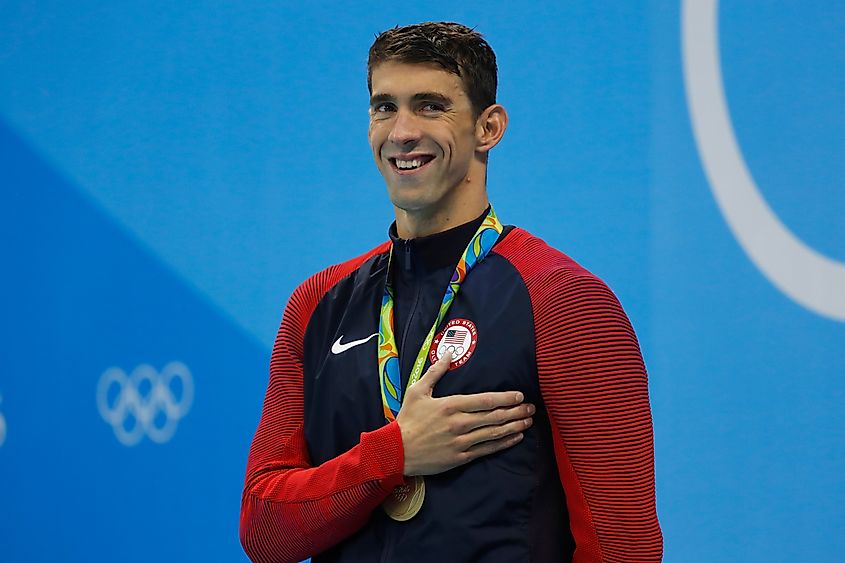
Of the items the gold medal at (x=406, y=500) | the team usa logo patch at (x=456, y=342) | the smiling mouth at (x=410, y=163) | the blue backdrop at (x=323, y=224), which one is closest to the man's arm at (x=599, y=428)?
the team usa logo patch at (x=456, y=342)

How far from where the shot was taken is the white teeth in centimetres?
183

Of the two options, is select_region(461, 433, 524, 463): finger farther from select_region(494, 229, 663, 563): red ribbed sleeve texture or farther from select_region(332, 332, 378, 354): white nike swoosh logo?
select_region(332, 332, 378, 354): white nike swoosh logo

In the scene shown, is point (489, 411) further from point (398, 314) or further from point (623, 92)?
point (623, 92)

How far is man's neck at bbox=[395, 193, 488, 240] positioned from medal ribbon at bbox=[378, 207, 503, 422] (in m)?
0.03

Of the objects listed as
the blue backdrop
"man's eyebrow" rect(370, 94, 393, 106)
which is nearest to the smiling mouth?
"man's eyebrow" rect(370, 94, 393, 106)

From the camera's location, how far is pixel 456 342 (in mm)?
1748

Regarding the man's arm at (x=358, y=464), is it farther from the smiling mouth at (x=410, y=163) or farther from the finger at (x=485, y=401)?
the smiling mouth at (x=410, y=163)

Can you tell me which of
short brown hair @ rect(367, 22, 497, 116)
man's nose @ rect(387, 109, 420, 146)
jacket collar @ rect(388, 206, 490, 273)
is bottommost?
jacket collar @ rect(388, 206, 490, 273)

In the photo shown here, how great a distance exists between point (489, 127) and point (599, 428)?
59cm
